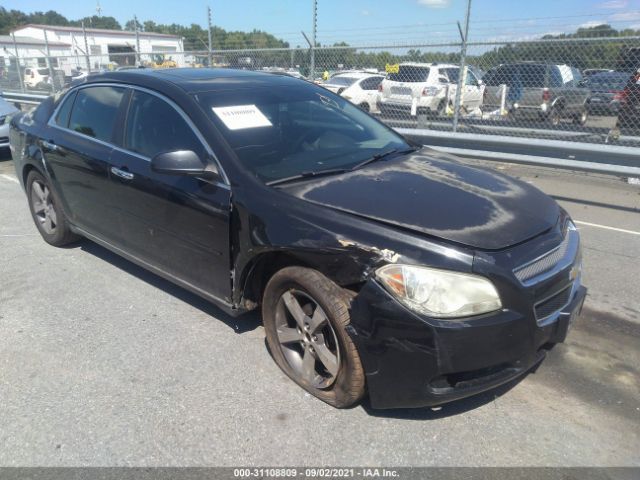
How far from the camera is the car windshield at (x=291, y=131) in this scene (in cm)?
310

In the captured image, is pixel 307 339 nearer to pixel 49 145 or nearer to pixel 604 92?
pixel 49 145

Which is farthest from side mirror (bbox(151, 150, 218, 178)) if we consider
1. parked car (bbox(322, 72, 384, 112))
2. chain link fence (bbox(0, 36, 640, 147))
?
parked car (bbox(322, 72, 384, 112))

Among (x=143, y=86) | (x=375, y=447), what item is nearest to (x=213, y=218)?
(x=143, y=86)

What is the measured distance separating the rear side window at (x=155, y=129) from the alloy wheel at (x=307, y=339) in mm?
1093

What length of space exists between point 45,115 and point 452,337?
428cm

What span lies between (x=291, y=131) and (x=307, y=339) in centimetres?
143

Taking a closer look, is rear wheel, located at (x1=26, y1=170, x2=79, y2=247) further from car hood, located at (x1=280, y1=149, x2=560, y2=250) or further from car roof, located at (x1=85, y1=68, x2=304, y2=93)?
car hood, located at (x1=280, y1=149, x2=560, y2=250)

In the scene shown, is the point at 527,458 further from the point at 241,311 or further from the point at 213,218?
the point at 213,218

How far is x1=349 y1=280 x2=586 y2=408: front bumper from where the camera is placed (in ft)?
7.37

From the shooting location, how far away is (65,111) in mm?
4480

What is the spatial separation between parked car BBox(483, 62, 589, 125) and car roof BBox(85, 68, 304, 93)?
681cm

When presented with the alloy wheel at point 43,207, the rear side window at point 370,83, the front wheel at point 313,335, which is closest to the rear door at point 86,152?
the alloy wheel at point 43,207

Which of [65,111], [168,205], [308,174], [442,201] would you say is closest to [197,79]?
[168,205]

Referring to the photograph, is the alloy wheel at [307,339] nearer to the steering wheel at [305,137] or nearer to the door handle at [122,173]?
the steering wheel at [305,137]
